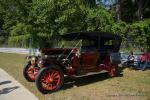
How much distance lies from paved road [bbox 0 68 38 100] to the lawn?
22 cm

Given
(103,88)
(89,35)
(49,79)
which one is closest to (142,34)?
(89,35)

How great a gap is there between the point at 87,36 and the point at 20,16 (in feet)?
46.4

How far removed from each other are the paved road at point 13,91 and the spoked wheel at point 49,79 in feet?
1.54

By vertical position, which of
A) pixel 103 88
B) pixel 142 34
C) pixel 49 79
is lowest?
pixel 103 88

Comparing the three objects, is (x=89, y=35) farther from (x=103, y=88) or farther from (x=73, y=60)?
(x=103, y=88)

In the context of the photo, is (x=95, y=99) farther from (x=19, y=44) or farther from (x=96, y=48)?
(x=19, y=44)

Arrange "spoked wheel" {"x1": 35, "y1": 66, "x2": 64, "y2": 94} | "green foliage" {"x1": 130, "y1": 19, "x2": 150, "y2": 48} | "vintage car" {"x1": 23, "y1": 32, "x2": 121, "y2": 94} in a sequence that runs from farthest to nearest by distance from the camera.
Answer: "green foliage" {"x1": 130, "y1": 19, "x2": 150, "y2": 48}, "vintage car" {"x1": 23, "y1": 32, "x2": 121, "y2": 94}, "spoked wheel" {"x1": 35, "y1": 66, "x2": 64, "y2": 94}

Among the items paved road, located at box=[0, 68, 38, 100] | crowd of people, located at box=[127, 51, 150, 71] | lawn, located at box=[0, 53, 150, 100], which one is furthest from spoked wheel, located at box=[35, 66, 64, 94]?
crowd of people, located at box=[127, 51, 150, 71]

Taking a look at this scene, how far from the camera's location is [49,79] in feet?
34.6

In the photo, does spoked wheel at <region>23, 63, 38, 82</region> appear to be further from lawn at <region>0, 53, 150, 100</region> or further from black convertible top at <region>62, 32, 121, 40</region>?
black convertible top at <region>62, 32, 121, 40</region>

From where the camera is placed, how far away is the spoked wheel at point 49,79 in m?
10.3

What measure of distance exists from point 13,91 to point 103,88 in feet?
10.5

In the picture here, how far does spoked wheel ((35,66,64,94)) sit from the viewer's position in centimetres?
1030

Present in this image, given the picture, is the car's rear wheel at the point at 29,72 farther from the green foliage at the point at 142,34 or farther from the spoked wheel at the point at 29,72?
the green foliage at the point at 142,34
